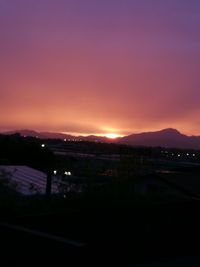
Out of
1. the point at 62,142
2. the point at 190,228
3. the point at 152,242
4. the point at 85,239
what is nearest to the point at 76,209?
the point at 85,239

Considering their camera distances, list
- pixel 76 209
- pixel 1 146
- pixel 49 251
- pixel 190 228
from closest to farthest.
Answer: pixel 49 251 → pixel 76 209 → pixel 190 228 → pixel 1 146

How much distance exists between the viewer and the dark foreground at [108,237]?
199 inches

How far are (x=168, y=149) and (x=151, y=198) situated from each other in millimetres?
77092

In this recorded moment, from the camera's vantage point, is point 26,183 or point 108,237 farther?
point 26,183

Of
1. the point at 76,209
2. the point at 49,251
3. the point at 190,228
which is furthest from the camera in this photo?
the point at 190,228

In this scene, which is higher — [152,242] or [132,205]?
[132,205]

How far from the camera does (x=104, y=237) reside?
671cm

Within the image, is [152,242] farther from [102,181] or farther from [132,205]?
[102,181]

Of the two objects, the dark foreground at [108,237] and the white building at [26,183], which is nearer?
the dark foreground at [108,237]

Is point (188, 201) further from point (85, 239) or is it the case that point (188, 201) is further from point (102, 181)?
point (85, 239)

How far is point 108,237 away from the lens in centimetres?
668

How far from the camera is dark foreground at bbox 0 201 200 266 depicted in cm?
505

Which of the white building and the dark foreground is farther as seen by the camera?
the white building

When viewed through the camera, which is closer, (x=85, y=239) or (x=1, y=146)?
(x=85, y=239)
